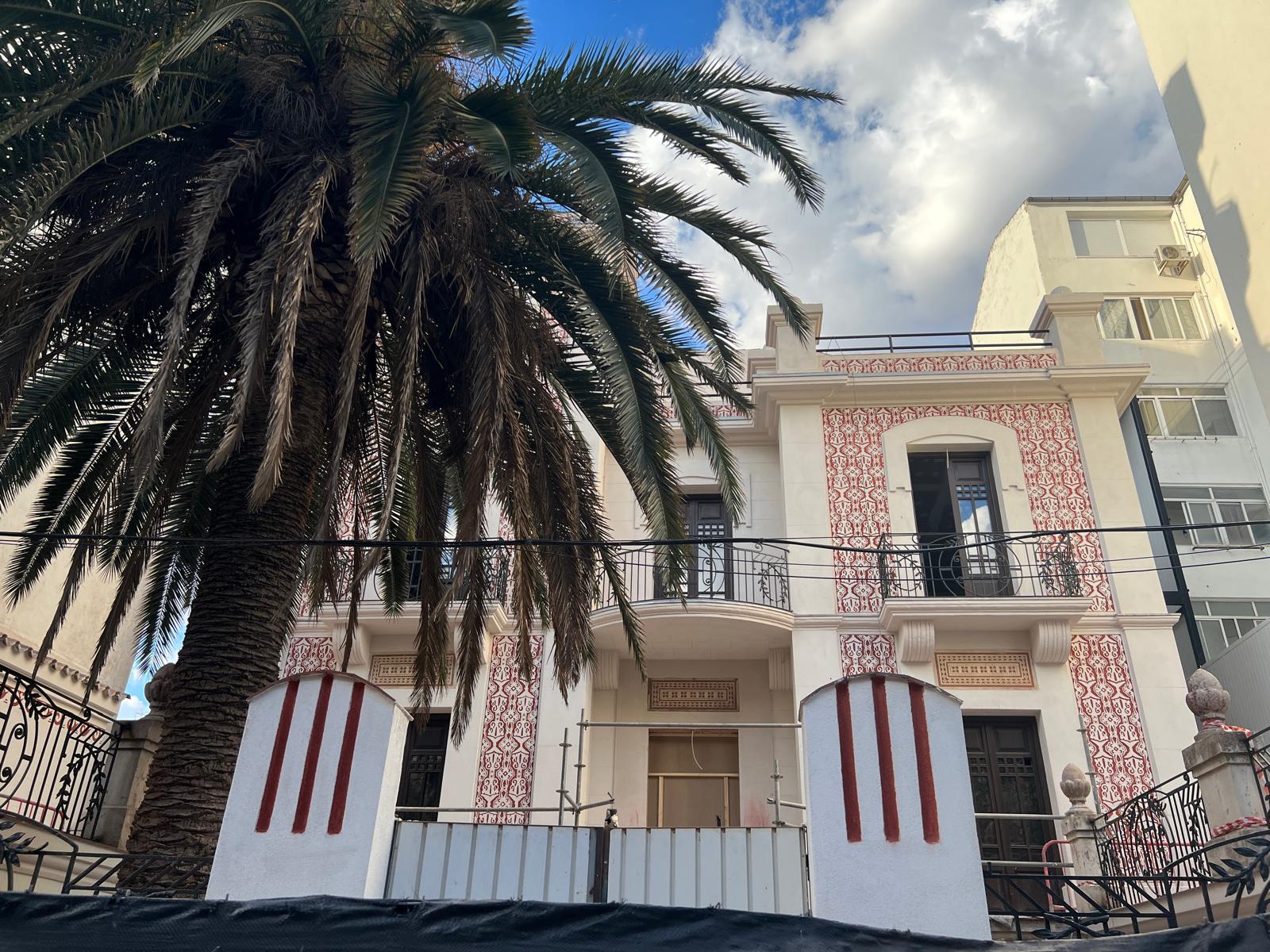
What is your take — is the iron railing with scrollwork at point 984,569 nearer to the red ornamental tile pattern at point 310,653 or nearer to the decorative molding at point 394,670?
the decorative molding at point 394,670

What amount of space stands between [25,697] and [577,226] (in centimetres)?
573

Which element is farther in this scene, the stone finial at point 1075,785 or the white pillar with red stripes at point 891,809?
the stone finial at point 1075,785

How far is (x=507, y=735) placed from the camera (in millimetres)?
12906

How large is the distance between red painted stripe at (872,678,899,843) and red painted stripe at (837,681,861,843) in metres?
0.12

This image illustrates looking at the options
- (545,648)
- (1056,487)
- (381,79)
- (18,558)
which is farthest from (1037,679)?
(18,558)

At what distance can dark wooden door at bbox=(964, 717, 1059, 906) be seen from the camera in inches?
466

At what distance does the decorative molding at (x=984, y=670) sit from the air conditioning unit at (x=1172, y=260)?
12.8 meters

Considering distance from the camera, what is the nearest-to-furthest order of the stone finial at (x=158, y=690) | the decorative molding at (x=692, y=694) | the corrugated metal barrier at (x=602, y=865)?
the corrugated metal barrier at (x=602, y=865) < the stone finial at (x=158, y=690) < the decorative molding at (x=692, y=694)

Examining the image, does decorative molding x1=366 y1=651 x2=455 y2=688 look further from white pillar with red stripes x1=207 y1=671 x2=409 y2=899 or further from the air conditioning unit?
the air conditioning unit

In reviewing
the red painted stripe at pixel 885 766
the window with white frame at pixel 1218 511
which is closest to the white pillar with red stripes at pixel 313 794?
the red painted stripe at pixel 885 766

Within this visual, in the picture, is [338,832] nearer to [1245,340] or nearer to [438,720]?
[438,720]

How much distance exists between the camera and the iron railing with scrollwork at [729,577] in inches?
535

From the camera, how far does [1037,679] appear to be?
1261 cm

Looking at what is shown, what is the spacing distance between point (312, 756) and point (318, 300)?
12.2 ft
